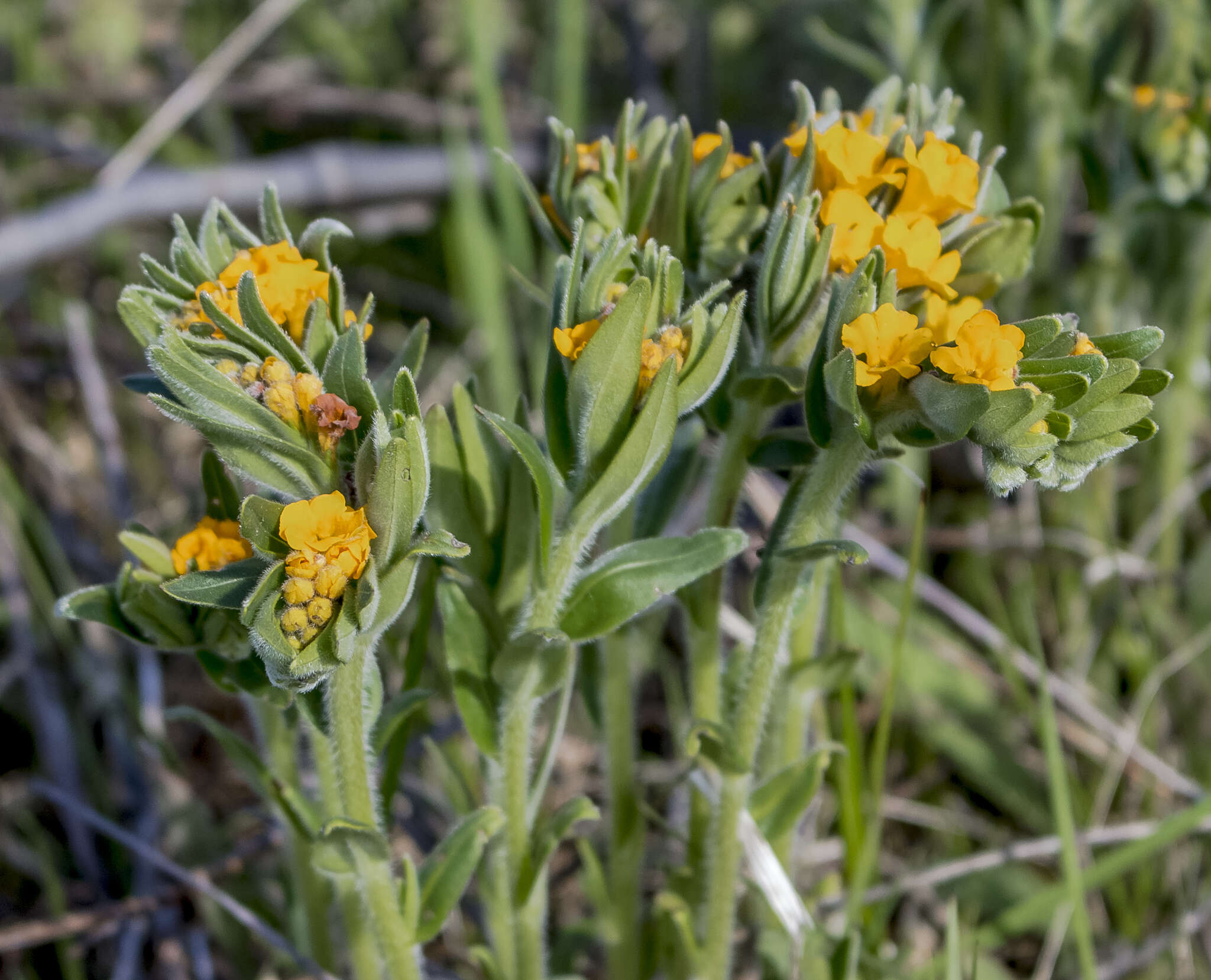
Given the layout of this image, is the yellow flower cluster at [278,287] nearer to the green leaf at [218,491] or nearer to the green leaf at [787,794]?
the green leaf at [218,491]

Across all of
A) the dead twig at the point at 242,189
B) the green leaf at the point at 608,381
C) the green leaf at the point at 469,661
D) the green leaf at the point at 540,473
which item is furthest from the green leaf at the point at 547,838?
the dead twig at the point at 242,189

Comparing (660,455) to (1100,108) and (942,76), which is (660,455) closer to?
(1100,108)

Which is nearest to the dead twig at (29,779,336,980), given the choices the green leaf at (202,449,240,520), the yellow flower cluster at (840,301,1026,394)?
the green leaf at (202,449,240,520)

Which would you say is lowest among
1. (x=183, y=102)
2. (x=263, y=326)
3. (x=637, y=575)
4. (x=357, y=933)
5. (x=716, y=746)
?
(x=357, y=933)

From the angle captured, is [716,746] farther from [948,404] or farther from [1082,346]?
[1082,346]

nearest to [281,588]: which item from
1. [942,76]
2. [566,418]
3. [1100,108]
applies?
[566,418]

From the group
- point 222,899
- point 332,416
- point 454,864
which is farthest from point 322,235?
point 222,899
